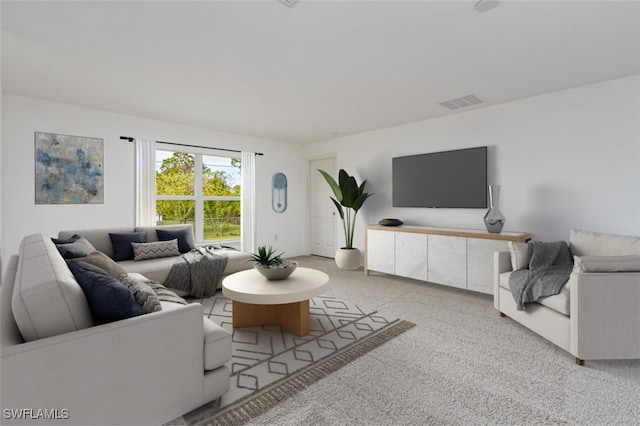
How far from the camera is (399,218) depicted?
498 centimetres

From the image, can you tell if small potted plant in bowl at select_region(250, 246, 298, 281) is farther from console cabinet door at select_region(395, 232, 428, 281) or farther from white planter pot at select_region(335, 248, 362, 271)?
white planter pot at select_region(335, 248, 362, 271)

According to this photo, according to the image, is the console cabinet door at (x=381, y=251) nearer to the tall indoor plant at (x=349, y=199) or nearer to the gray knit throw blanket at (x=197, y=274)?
the tall indoor plant at (x=349, y=199)

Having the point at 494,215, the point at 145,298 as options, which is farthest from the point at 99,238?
the point at 494,215

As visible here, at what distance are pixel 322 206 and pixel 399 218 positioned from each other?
1.90 meters

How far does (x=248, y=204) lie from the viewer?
5.72m

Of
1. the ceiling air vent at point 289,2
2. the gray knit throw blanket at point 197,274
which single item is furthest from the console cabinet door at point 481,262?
→ the ceiling air vent at point 289,2

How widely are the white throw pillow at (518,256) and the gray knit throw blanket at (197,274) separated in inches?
122

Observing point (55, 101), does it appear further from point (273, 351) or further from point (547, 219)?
point (547, 219)

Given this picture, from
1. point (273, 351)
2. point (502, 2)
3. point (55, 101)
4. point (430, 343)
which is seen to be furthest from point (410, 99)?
point (55, 101)

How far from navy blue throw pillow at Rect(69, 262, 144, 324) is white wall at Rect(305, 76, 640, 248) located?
401cm

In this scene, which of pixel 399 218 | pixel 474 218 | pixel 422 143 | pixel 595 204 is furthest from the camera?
pixel 399 218

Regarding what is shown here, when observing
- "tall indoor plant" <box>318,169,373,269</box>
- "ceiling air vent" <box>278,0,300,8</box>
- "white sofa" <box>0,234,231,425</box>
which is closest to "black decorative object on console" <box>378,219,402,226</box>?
"tall indoor plant" <box>318,169,373,269</box>

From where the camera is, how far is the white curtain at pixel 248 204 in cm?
568

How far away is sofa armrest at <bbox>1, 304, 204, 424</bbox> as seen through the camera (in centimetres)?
116
